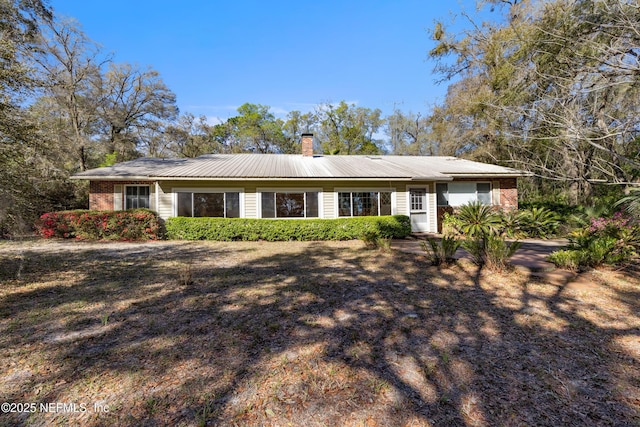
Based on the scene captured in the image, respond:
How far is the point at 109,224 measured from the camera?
36.5 feet

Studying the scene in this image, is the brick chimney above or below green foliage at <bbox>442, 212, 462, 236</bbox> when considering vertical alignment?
above

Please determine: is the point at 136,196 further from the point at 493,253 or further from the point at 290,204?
the point at 493,253

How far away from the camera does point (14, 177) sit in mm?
5406

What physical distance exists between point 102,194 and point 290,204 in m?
8.22

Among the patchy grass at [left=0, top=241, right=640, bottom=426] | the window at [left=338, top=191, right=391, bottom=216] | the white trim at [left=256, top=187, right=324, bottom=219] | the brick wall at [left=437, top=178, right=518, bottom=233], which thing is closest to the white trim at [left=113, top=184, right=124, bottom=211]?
the white trim at [left=256, top=187, right=324, bottom=219]

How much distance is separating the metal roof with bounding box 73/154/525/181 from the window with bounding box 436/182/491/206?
2.23 ft

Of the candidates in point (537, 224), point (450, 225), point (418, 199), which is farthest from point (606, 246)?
point (418, 199)

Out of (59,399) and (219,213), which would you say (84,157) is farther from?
(59,399)

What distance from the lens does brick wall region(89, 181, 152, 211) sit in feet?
40.9

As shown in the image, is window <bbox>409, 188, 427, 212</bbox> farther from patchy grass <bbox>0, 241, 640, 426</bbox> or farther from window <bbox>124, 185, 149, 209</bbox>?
window <bbox>124, 185, 149, 209</bbox>

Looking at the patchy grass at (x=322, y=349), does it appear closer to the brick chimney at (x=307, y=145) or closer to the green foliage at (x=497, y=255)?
the green foliage at (x=497, y=255)

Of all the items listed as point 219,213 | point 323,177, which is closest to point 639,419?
point 323,177

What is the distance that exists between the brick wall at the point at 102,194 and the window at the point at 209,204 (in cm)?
260

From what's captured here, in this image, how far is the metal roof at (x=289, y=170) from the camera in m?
11.6
